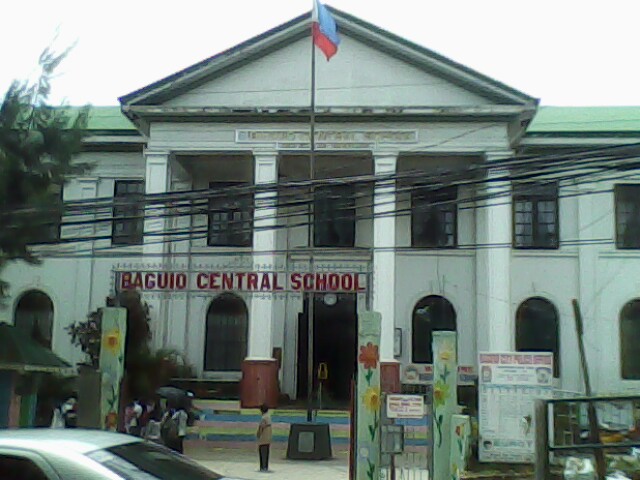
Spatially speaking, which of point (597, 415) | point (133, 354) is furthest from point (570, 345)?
point (597, 415)

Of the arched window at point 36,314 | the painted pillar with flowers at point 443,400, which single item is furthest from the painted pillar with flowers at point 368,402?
the arched window at point 36,314

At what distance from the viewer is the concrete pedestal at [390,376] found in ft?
76.1

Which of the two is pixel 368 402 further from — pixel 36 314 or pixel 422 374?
pixel 36 314

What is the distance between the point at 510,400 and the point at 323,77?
13.9m

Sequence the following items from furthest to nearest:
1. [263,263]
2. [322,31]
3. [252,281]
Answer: [263,263] → [322,31] → [252,281]

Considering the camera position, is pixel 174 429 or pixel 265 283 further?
pixel 265 283

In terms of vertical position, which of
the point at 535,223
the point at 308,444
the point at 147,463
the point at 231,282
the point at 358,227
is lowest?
the point at 308,444

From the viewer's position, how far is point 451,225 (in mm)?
27234

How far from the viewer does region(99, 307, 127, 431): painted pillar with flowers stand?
49.7ft

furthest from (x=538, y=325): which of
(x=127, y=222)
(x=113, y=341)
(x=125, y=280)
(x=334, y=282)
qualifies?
(x=113, y=341)

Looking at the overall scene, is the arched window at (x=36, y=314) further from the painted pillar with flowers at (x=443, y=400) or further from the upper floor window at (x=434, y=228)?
the painted pillar with flowers at (x=443, y=400)

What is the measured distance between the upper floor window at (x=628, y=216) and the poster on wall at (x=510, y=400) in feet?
45.6

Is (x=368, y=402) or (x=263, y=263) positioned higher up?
(x=263, y=263)

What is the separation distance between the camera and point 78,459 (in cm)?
550
